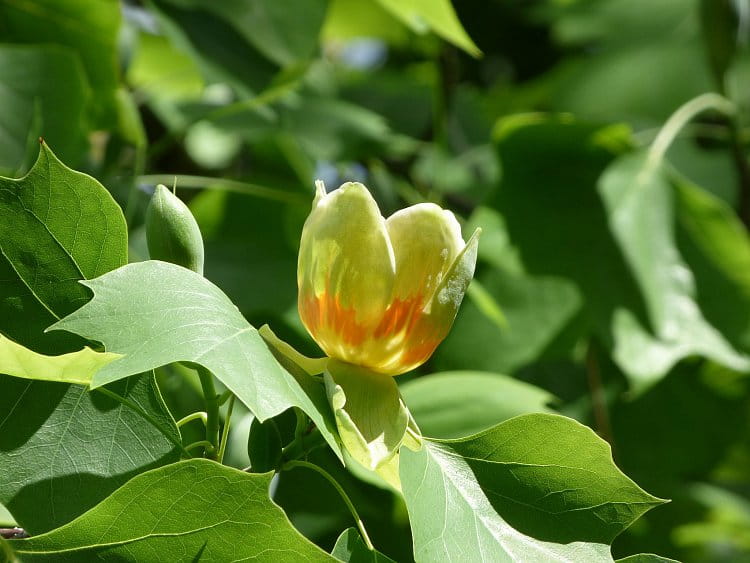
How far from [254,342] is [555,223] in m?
0.77

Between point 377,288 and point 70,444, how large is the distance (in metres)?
0.18

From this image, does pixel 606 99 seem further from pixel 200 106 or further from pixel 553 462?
pixel 553 462

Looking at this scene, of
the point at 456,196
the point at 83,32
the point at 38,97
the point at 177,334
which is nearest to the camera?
the point at 177,334

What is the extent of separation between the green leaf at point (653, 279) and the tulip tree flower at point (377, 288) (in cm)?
63

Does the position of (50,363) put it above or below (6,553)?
above

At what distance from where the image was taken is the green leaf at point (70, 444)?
0.52 metres

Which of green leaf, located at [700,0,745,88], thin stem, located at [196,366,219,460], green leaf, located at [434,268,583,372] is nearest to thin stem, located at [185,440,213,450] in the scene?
thin stem, located at [196,366,219,460]

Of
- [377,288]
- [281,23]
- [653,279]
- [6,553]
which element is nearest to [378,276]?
[377,288]

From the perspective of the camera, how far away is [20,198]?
1.66ft

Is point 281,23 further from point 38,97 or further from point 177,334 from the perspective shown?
point 177,334

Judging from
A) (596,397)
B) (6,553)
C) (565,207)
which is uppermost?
(6,553)

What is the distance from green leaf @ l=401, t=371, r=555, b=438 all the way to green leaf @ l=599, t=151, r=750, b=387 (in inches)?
8.9

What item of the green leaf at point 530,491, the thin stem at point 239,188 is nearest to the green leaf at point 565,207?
the thin stem at point 239,188

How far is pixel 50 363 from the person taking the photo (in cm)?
45
